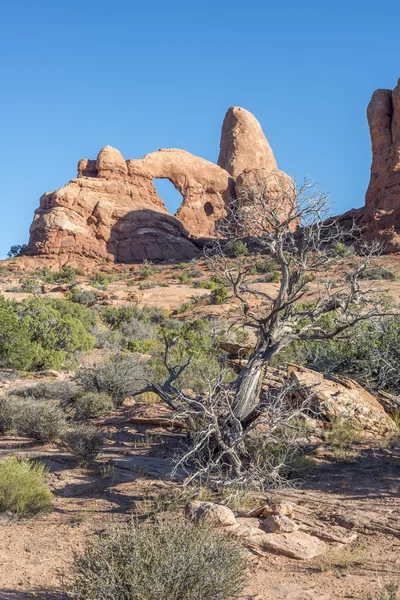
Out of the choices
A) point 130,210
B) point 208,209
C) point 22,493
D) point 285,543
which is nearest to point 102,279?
point 130,210

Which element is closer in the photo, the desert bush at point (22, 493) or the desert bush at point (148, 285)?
the desert bush at point (22, 493)

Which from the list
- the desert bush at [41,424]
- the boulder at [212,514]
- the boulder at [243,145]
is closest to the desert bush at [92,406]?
the desert bush at [41,424]

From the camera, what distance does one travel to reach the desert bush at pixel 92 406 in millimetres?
9102

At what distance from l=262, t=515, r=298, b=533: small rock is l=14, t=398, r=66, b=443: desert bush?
147 inches

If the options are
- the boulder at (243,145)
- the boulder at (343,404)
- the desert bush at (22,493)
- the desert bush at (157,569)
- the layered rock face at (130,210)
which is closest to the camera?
the desert bush at (157,569)

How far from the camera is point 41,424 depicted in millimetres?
7375

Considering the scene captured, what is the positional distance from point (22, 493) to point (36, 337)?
32.3 ft

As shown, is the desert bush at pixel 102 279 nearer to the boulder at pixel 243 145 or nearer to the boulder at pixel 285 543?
the boulder at pixel 243 145

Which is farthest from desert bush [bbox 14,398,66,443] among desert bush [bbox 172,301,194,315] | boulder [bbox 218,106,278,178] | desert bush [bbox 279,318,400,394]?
boulder [bbox 218,106,278,178]

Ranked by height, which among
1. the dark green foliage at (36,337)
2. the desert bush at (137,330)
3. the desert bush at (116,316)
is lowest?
the dark green foliage at (36,337)

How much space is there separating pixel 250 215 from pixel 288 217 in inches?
36.2

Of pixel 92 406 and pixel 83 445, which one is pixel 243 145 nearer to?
pixel 92 406

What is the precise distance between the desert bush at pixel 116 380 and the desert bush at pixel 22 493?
4.74m

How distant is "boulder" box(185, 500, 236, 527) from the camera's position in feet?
14.4
